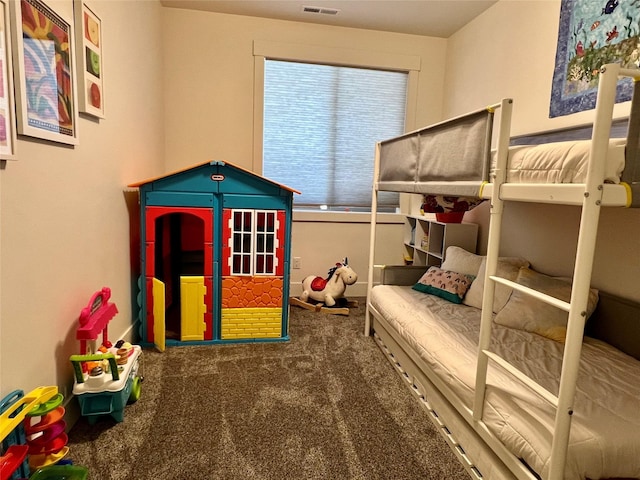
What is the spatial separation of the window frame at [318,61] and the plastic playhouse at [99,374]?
214 cm

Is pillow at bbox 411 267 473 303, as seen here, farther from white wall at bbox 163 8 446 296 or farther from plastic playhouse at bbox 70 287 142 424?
plastic playhouse at bbox 70 287 142 424

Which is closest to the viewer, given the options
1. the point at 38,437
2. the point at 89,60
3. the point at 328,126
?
the point at 38,437

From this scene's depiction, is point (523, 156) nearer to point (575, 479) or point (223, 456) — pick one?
point (575, 479)

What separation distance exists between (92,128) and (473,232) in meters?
2.73

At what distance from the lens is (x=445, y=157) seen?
6.53ft

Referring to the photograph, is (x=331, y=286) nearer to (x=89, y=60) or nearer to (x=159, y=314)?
(x=159, y=314)

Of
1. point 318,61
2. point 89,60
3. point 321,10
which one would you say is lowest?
point 89,60

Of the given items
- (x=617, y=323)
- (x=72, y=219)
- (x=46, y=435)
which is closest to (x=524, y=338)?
(x=617, y=323)

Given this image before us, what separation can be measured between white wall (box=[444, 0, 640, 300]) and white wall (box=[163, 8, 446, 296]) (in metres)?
0.64

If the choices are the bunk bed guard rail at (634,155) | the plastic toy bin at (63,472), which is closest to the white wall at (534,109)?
the bunk bed guard rail at (634,155)

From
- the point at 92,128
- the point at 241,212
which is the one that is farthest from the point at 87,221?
the point at 241,212

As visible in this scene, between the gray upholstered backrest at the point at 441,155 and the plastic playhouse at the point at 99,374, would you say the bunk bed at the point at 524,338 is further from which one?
the plastic playhouse at the point at 99,374

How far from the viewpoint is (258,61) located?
3662 millimetres

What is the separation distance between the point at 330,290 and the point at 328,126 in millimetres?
1530
